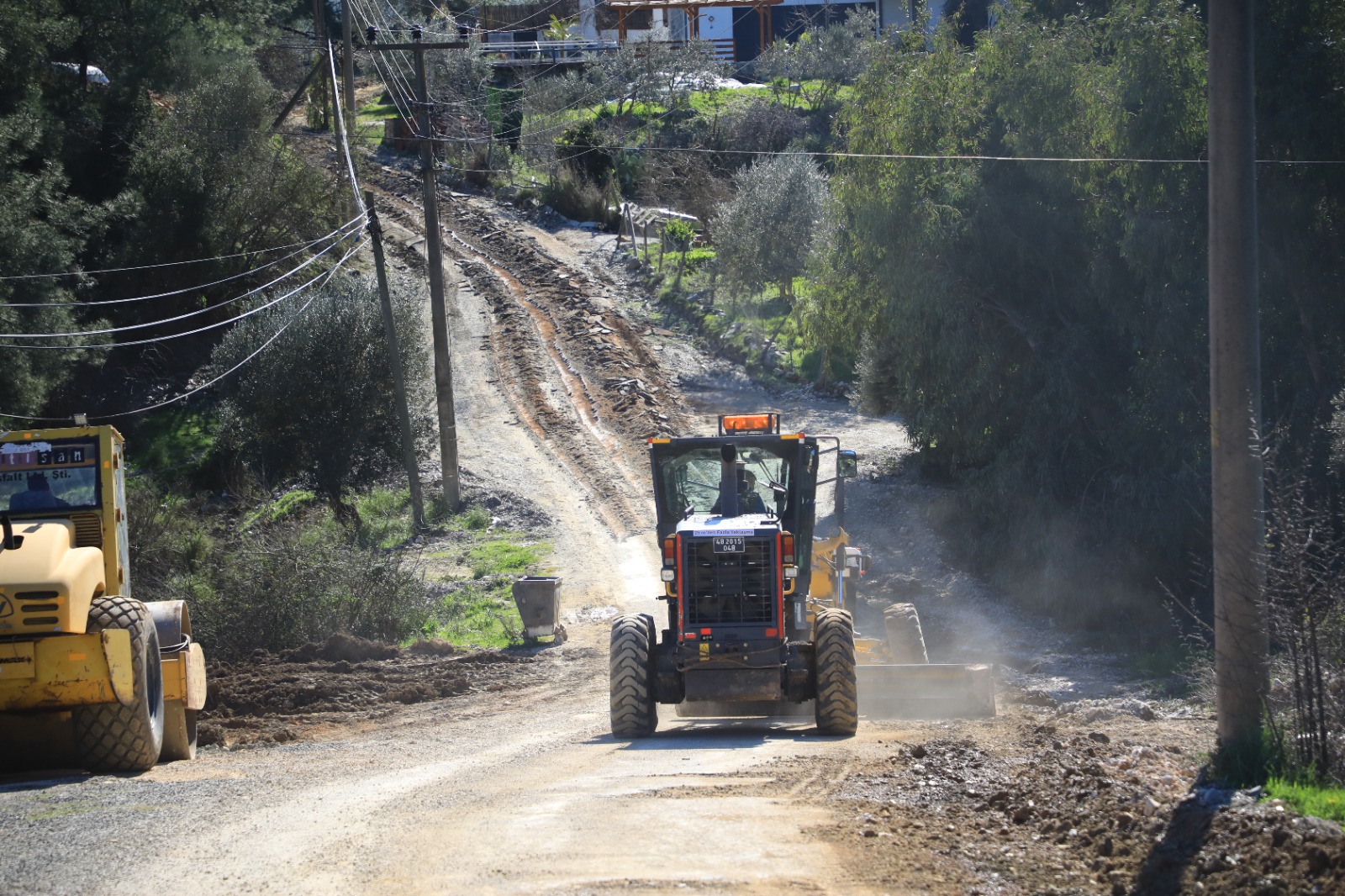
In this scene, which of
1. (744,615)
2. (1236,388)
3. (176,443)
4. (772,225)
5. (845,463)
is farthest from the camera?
(772,225)

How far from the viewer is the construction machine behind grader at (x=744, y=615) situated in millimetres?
11023

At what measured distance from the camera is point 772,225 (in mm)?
35750

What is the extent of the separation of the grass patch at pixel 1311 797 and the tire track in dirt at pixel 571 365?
1836 centimetres

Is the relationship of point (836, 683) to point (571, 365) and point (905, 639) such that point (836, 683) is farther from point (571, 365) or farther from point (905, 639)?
point (571, 365)

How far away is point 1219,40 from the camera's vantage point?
25.8 feet

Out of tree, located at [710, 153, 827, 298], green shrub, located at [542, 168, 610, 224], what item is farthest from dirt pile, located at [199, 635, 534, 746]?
green shrub, located at [542, 168, 610, 224]

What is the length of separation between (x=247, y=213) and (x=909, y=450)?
21096 millimetres

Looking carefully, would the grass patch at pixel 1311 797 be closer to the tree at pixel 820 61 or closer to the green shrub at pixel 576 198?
the green shrub at pixel 576 198

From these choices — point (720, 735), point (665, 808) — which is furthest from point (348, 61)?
point (665, 808)

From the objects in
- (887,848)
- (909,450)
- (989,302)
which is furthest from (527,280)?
(887,848)

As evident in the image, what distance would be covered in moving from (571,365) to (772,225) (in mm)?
7393

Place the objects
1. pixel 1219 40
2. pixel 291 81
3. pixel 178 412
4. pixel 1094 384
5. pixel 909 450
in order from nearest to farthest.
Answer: pixel 1219 40 < pixel 1094 384 < pixel 909 450 < pixel 178 412 < pixel 291 81

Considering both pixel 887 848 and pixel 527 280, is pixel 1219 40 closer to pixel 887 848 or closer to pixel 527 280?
pixel 887 848

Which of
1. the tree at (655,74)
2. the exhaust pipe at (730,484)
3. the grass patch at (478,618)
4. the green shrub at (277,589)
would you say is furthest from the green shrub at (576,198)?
the exhaust pipe at (730,484)
